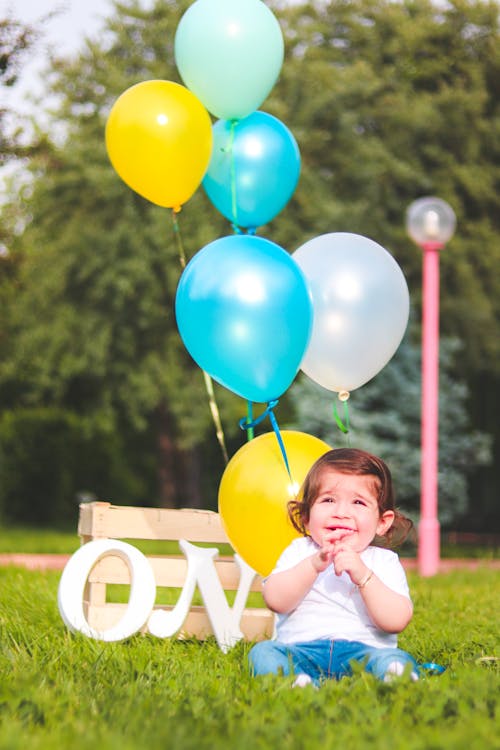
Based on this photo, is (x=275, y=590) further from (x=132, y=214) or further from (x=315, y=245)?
(x=132, y=214)

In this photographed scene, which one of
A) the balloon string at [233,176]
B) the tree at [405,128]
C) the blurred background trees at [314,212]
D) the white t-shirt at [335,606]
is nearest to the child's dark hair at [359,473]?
the white t-shirt at [335,606]

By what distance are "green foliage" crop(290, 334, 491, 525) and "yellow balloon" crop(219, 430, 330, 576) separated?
8.23 metres

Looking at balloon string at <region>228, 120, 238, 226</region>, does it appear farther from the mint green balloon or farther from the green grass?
the green grass

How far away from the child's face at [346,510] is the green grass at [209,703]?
47 cm

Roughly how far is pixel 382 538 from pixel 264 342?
816 millimetres

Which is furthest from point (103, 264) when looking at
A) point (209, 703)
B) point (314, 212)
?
point (209, 703)

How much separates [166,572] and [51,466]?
1098 cm

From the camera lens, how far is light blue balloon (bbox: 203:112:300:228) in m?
4.53

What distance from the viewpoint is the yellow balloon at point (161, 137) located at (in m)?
4.37

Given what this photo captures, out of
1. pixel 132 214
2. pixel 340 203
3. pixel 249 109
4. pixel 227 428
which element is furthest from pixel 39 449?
pixel 249 109

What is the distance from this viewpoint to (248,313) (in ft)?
11.5

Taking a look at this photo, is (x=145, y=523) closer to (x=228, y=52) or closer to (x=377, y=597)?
(x=377, y=597)

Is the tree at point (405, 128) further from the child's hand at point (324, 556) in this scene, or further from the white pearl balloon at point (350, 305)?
the child's hand at point (324, 556)

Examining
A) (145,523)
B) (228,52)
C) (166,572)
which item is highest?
(228,52)
